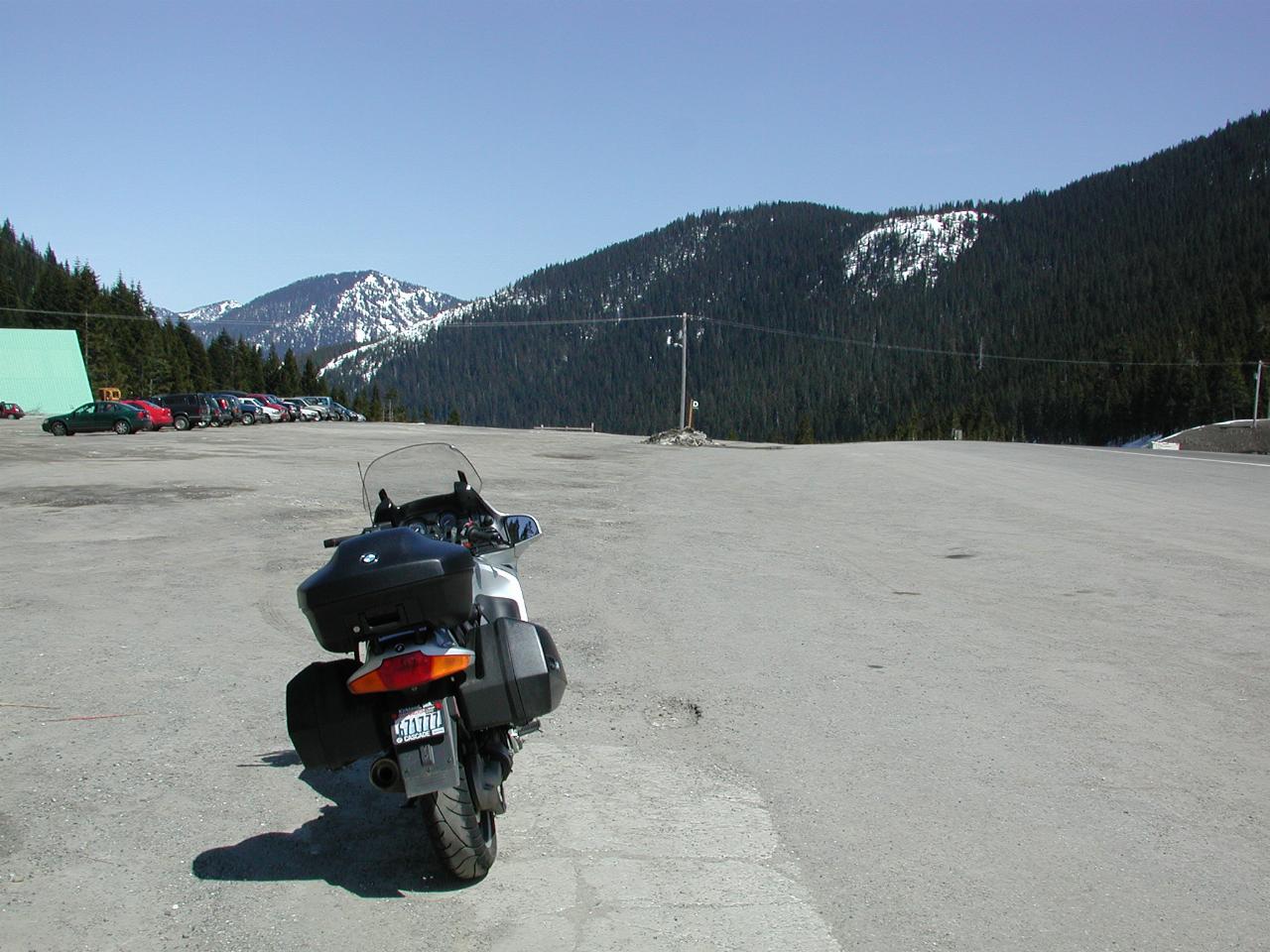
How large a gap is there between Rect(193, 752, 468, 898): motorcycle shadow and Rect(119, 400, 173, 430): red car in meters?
47.5

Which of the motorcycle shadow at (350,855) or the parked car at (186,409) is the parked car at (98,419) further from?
the motorcycle shadow at (350,855)

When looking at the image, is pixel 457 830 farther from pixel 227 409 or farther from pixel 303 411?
pixel 303 411

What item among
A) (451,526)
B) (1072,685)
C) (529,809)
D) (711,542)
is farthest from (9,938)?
(711,542)

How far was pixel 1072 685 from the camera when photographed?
7.06 m

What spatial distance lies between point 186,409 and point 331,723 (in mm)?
52065

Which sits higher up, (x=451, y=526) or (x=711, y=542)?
(x=451, y=526)

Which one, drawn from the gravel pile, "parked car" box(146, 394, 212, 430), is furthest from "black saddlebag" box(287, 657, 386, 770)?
"parked car" box(146, 394, 212, 430)

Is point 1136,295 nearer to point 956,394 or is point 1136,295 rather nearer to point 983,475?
point 956,394

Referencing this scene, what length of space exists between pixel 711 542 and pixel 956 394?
16239 cm

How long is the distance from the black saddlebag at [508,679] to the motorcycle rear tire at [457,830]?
0.79 feet

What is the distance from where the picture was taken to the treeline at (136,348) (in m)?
104

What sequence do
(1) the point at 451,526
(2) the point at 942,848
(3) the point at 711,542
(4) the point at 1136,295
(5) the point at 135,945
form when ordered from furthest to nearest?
1. (4) the point at 1136,295
2. (3) the point at 711,542
3. (1) the point at 451,526
4. (2) the point at 942,848
5. (5) the point at 135,945

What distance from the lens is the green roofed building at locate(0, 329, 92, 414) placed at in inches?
3093

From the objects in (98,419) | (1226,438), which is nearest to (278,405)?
(98,419)
